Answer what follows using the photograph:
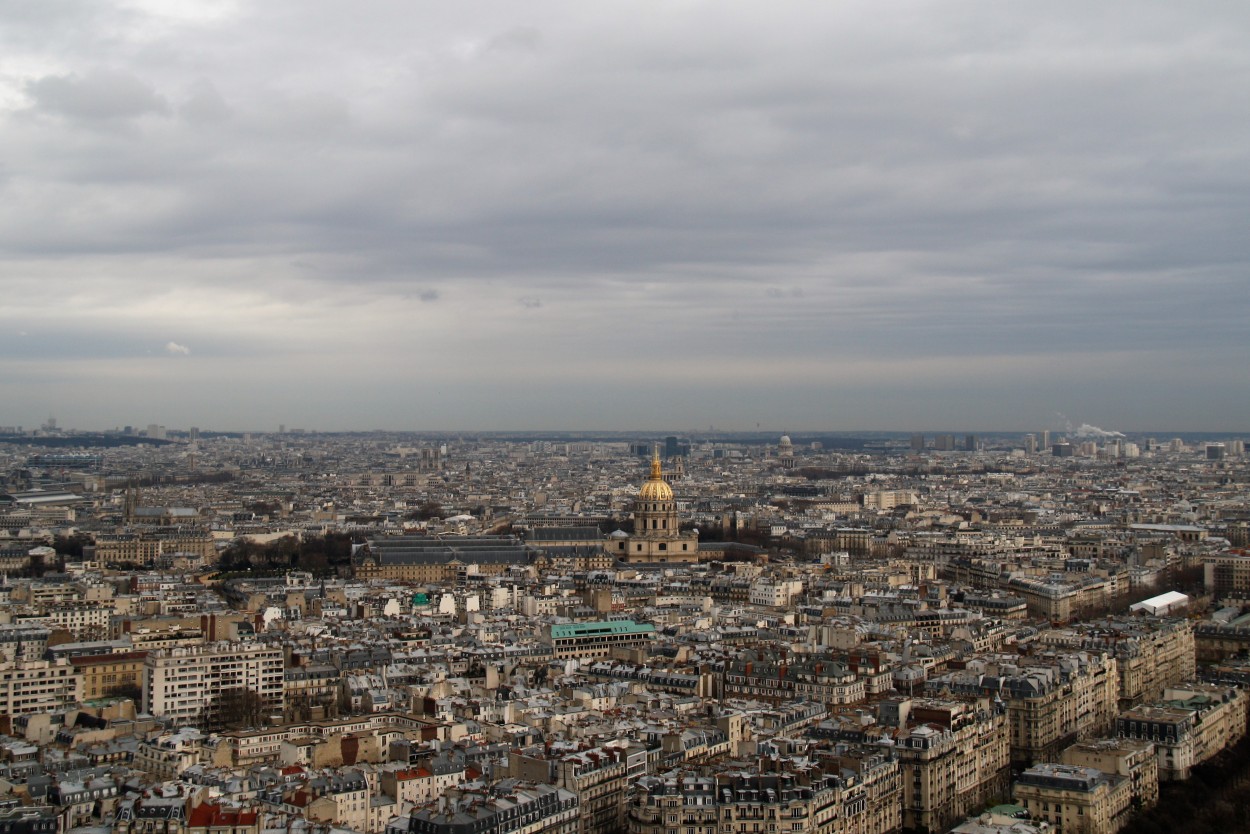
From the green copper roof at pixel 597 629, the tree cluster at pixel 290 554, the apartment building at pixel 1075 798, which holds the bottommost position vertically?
the apartment building at pixel 1075 798

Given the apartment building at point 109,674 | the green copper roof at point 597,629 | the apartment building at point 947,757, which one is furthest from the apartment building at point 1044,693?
the apartment building at point 109,674

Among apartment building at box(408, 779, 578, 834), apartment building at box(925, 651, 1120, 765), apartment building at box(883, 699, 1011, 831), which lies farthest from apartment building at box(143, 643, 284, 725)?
apartment building at box(925, 651, 1120, 765)

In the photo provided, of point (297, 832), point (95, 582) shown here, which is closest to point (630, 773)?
point (297, 832)

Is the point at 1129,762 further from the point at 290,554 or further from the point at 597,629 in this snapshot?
the point at 290,554

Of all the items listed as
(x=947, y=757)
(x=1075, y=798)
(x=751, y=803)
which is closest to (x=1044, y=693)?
(x=947, y=757)

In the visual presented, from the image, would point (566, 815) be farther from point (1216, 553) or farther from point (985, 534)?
point (985, 534)

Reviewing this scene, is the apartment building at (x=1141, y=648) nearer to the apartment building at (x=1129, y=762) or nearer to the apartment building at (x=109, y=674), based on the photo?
the apartment building at (x=1129, y=762)

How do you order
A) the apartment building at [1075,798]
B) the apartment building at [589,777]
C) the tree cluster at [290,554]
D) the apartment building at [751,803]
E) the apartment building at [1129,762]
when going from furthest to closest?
the tree cluster at [290,554] → the apartment building at [1129,762] → the apartment building at [1075,798] → the apartment building at [589,777] → the apartment building at [751,803]
